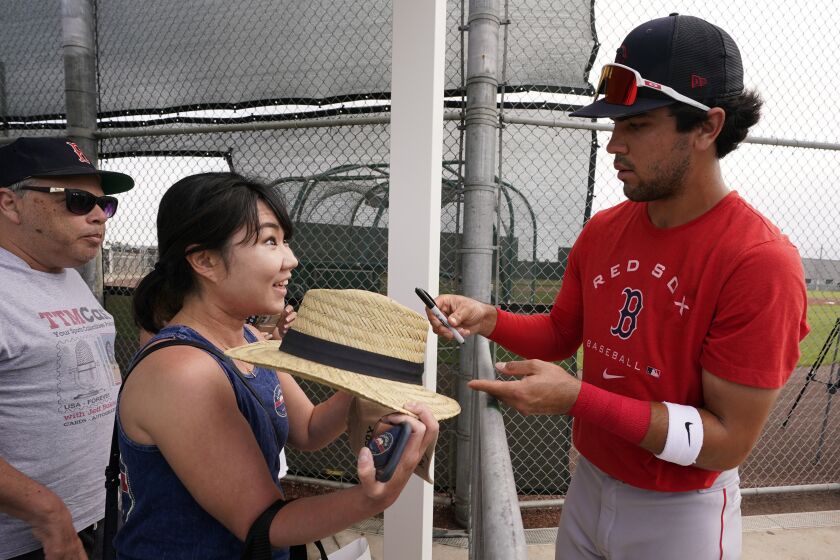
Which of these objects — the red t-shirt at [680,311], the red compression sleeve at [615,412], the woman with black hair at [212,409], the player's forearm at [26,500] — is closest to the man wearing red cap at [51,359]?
the player's forearm at [26,500]

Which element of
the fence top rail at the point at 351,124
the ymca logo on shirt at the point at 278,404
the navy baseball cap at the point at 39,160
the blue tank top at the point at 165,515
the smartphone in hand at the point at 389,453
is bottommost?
the blue tank top at the point at 165,515

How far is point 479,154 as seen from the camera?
2.93 m

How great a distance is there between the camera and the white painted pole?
1800 mm

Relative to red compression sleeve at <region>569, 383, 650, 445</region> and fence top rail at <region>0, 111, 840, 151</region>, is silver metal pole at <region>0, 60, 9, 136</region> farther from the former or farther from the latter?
red compression sleeve at <region>569, 383, 650, 445</region>

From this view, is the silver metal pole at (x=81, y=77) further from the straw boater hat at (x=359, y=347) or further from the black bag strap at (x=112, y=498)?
the straw boater hat at (x=359, y=347)

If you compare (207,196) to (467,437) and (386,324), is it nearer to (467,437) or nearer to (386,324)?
(386,324)

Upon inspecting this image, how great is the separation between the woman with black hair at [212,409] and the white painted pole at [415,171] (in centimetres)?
59

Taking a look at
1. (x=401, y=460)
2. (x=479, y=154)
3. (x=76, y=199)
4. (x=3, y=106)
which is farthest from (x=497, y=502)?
(x=3, y=106)

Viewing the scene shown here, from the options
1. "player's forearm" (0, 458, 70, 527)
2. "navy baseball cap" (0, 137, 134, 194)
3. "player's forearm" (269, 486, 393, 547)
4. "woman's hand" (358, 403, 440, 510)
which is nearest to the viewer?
"woman's hand" (358, 403, 440, 510)

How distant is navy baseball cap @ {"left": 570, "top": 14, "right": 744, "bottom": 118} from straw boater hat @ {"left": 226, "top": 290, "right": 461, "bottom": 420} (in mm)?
983

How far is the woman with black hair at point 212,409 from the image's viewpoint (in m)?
0.99

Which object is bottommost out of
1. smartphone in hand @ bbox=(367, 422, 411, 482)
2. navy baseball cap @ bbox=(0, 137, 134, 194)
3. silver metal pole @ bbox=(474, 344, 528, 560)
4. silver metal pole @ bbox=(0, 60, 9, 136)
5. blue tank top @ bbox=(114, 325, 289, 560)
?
blue tank top @ bbox=(114, 325, 289, 560)

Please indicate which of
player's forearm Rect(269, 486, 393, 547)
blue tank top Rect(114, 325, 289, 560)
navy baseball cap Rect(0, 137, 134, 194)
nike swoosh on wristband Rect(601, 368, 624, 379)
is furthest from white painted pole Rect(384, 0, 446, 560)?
navy baseball cap Rect(0, 137, 134, 194)

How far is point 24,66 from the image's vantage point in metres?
4.32
